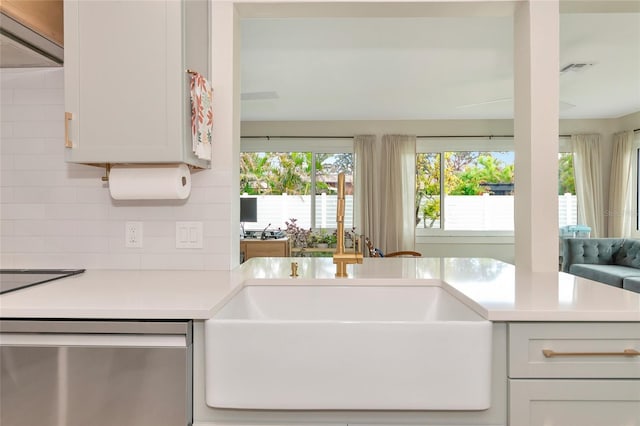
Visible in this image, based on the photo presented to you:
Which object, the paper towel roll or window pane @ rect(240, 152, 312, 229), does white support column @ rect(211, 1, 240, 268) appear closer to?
the paper towel roll

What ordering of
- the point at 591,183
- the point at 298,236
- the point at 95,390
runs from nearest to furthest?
1. the point at 95,390
2. the point at 298,236
3. the point at 591,183

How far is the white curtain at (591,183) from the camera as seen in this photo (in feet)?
19.8

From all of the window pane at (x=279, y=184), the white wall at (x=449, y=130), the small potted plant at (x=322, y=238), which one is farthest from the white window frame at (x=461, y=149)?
the window pane at (x=279, y=184)

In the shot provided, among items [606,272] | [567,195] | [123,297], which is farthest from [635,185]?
[123,297]

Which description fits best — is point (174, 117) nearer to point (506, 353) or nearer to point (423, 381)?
point (423, 381)

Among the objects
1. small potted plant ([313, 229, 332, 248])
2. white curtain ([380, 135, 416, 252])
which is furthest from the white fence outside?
white curtain ([380, 135, 416, 252])

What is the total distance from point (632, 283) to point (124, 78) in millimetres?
4422

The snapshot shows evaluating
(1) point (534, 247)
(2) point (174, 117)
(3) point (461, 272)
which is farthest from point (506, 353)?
(2) point (174, 117)

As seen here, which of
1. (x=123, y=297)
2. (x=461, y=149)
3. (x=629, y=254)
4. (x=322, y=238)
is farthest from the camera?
(x=461, y=149)

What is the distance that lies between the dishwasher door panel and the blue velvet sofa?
4.67 meters

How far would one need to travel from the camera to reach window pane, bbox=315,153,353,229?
6.35 metres

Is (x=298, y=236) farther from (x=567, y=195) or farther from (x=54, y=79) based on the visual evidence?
(x=54, y=79)

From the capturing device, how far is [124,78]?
1.40 metres

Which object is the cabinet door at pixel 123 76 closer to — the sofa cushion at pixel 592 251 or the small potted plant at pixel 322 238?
the small potted plant at pixel 322 238
